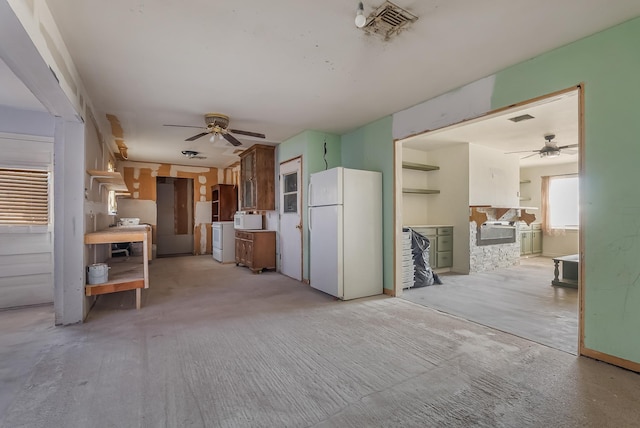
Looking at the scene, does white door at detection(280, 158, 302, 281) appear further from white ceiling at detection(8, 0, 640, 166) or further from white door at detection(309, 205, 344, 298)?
white ceiling at detection(8, 0, 640, 166)

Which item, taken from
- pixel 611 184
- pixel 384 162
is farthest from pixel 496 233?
pixel 611 184

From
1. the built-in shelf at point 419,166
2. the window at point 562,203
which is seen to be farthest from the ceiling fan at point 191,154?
the window at point 562,203

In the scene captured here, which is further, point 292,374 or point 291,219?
point 291,219

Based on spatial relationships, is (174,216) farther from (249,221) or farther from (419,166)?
(419,166)

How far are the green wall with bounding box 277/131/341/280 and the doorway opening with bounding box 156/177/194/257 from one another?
499 centimetres

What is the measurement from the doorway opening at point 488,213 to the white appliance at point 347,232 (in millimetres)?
335

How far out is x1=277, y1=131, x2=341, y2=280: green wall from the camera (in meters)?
4.76

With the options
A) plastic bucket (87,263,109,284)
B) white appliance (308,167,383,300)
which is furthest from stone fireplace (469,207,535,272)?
plastic bucket (87,263,109,284)

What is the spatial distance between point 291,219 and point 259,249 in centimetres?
91

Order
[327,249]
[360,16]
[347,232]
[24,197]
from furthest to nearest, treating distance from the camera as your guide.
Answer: [327,249] < [347,232] < [24,197] < [360,16]

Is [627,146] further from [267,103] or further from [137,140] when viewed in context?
[137,140]

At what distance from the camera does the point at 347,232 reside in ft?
12.6

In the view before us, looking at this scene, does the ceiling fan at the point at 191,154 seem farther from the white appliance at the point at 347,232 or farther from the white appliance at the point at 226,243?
the white appliance at the point at 347,232

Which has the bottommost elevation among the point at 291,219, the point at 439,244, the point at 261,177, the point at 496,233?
the point at 439,244
